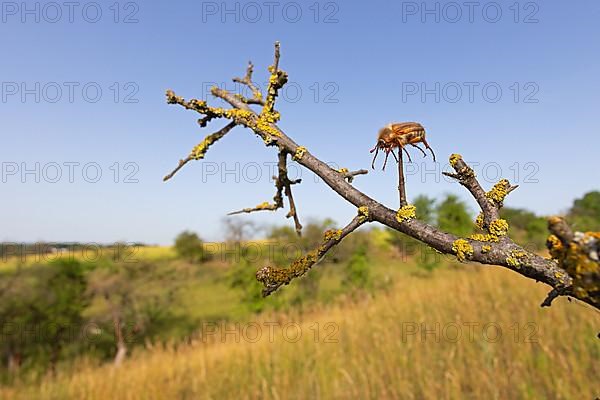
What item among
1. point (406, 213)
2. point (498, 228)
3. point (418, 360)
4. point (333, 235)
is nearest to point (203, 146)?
point (333, 235)

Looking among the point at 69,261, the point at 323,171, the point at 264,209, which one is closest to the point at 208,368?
the point at 264,209

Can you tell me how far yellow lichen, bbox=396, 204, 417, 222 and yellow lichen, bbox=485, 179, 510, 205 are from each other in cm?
22

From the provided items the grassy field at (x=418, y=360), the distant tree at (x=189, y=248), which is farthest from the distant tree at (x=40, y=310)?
the distant tree at (x=189, y=248)

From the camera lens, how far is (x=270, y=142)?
1.05 metres

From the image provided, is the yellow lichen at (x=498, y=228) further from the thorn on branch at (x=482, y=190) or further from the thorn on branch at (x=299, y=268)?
the thorn on branch at (x=299, y=268)

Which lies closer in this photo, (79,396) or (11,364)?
(79,396)

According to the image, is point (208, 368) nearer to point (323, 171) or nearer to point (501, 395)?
point (501, 395)

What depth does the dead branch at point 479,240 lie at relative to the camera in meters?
0.47

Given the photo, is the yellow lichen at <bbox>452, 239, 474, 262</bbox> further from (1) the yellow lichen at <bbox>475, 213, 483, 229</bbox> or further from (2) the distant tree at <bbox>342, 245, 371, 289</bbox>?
(2) the distant tree at <bbox>342, 245, 371, 289</bbox>

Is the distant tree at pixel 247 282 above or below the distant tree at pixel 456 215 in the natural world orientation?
below

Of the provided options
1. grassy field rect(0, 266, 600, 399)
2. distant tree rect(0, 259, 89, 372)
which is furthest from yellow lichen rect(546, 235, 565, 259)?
distant tree rect(0, 259, 89, 372)

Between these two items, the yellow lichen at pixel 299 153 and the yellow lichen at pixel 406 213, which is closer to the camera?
the yellow lichen at pixel 406 213

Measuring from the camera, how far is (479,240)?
76 centimetres

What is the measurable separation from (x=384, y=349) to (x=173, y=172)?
5511mm
